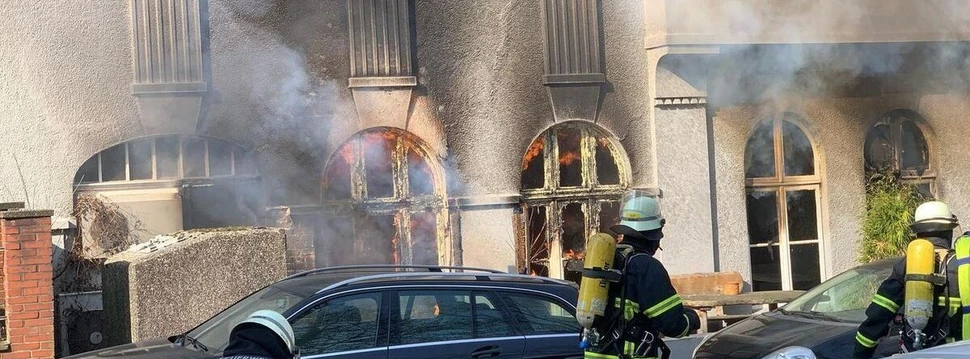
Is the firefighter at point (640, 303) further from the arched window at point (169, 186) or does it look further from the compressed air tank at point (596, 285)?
the arched window at point (169, 186)

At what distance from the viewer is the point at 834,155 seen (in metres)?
14.6

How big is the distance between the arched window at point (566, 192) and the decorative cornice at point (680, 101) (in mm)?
740

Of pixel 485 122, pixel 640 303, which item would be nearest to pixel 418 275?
pixel 640 303

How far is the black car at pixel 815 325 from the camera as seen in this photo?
8.42 metres

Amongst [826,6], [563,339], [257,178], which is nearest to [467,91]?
[257,178]

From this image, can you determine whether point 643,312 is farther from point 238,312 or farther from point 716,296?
point 716,296

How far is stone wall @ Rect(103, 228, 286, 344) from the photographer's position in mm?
10367

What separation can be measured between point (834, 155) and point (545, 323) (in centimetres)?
776

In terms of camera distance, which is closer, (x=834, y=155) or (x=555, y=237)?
(x=555, y=237)

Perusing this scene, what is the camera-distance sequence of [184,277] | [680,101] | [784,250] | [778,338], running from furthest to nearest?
[784,250] → [680,101] → [184,277] → [778,338]

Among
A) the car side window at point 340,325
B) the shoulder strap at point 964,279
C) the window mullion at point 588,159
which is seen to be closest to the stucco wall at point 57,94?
the car side window at point 340,325

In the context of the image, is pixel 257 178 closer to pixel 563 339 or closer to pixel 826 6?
pixel 563 339

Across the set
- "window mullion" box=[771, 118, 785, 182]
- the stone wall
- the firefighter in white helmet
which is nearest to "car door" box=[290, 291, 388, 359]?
the firefighter in white helmet

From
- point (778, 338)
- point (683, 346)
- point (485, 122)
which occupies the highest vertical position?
point (485, 122)
